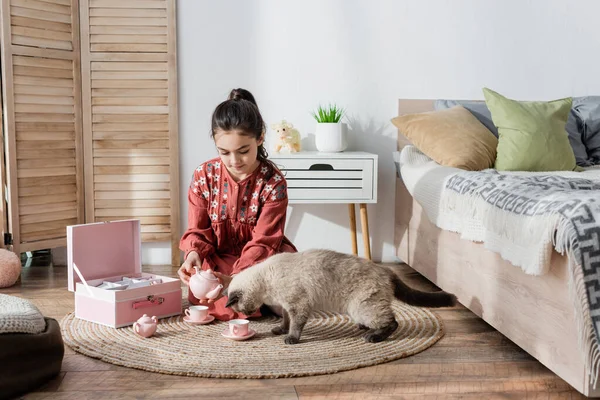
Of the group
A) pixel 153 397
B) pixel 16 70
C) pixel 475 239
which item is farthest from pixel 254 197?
pixel 16 70

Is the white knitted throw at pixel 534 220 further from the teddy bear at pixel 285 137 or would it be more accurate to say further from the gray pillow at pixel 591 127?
the teddy bear at pixel 285 137

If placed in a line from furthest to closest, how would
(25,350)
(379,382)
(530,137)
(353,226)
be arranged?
(353,226), (530,137), (379,382), (25,350)

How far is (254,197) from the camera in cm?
252

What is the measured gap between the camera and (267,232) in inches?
98.0

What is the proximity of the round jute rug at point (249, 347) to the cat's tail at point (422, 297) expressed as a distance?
0.13 m

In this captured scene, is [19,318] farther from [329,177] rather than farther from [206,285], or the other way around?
[329,177]

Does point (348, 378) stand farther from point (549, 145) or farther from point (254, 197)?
point (549, 145)

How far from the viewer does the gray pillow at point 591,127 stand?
3.21 m

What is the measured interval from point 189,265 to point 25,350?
818mm

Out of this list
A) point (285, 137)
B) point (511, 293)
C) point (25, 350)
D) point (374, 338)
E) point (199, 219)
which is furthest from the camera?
point (285, 137)

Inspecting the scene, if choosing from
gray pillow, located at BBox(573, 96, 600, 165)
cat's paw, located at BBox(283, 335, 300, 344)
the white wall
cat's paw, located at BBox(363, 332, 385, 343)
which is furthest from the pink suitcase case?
gray pillow, located at BBox(573, 96, 600, 165)

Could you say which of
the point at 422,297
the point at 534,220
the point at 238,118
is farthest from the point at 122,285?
the point at 534,220

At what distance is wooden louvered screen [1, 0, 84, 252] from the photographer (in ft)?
10.4

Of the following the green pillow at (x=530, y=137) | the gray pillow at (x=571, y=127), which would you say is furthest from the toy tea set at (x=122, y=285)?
the gray pillow at (x=571, y=127)
